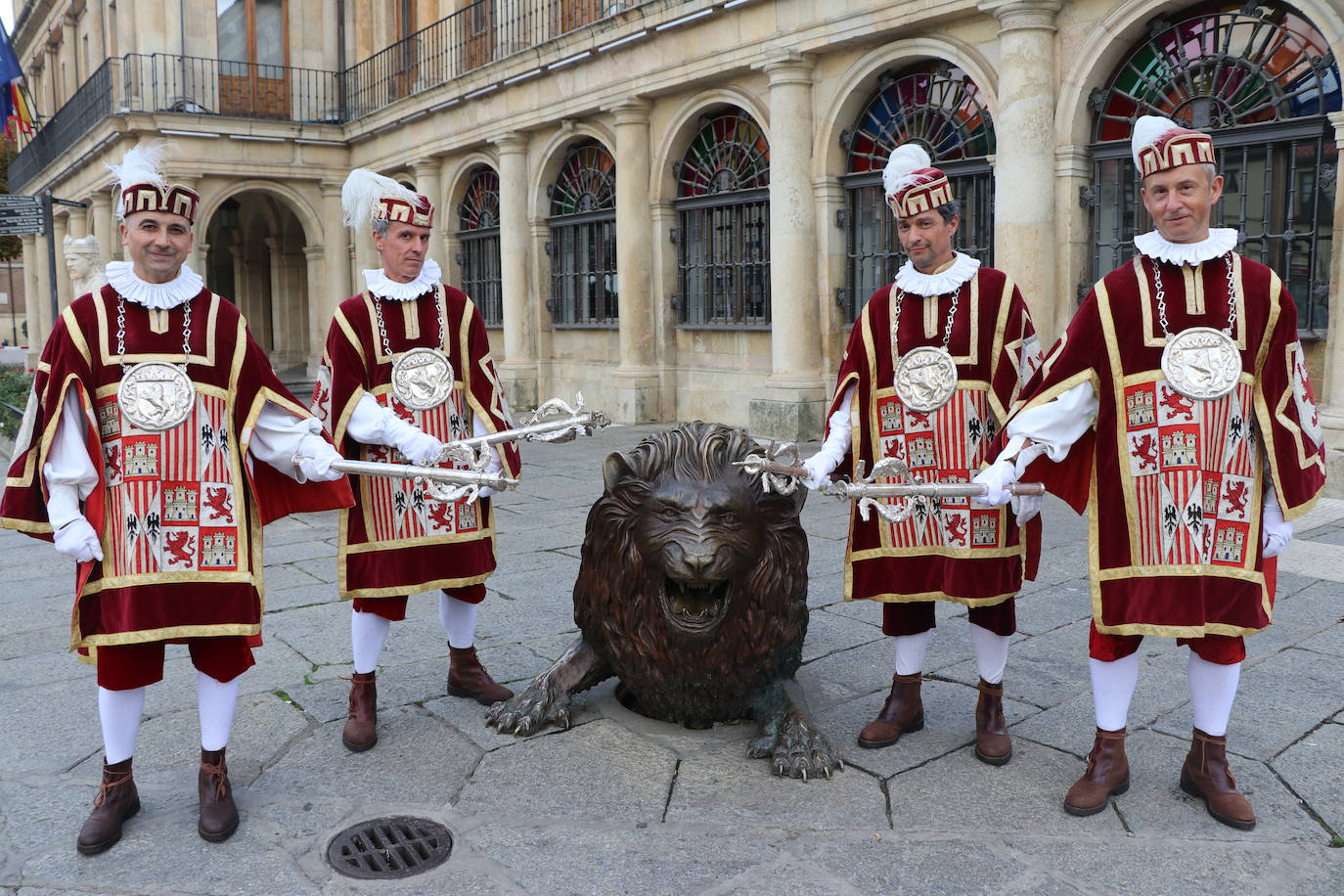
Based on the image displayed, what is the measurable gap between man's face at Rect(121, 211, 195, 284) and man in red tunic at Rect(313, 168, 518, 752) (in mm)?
661

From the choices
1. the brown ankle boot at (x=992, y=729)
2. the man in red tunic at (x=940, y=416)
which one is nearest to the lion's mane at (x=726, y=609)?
the man in red tunic at (x=940, y=416)

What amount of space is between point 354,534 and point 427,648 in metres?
1.20

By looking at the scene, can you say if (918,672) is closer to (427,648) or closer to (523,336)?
(427,648)

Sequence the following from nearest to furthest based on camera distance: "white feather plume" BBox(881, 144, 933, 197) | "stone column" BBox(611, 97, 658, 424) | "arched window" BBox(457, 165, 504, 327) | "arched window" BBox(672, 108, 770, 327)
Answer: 1. "white feather plume" BBox(881, 144, 933, 197)
2. "arched window" BBox(672, 108, 770, 327)
3. "stone column" BBox(611, 97, 658, 424)
4. "arched window" BBox(457, 165, 504, 327)

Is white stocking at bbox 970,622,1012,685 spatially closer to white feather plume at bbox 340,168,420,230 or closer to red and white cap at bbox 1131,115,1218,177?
red and white cap at bbox 1131,115,1218,177

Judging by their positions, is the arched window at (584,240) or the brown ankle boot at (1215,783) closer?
the brown ankle boot at (1215,783)

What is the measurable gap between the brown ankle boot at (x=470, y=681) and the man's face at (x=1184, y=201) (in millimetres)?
2649

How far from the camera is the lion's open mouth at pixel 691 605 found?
3.18 meters

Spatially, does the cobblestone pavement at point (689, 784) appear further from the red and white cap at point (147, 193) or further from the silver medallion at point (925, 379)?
the red and white cap at point (147, 193)

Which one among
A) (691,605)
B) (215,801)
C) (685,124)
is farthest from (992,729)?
(685,124)

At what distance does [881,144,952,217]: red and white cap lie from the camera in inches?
128

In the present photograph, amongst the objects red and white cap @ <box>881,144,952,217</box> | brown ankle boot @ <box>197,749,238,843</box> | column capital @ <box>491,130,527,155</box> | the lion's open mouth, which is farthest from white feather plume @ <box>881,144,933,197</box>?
column capital @ <box>491,130,527,155</box>

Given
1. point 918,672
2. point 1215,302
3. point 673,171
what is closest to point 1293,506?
point 1215,302

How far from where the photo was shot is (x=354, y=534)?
3.54 metres
